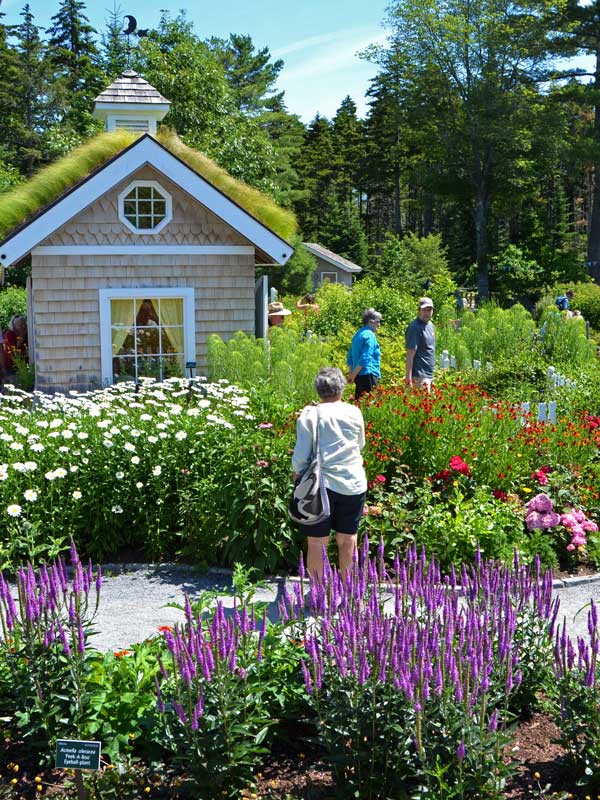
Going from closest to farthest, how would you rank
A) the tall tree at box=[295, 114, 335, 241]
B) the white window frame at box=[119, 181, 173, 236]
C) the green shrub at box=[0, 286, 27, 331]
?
1. the white window frame at box=[119, 181, 173, 236]
2. the green shrub at box=[0, 286, 27, 331]
3. the tall tree at box=[295, 114, 335, 241]

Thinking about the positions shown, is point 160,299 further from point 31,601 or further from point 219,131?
point 219,131

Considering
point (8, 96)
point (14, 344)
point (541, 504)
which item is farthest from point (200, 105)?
point (541, 504)

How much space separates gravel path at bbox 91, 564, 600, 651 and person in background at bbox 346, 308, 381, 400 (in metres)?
4.01

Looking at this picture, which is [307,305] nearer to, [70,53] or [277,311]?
[277,311]

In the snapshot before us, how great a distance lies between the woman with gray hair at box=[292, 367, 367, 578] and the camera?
5.44m

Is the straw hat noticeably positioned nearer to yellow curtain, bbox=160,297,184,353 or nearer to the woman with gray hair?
yellow curtain, bbox=160,297,184,353

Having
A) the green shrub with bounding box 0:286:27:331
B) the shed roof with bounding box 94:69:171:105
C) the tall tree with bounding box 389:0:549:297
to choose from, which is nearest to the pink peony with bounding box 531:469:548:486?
the shed roof with bounding box 94:69:171:105

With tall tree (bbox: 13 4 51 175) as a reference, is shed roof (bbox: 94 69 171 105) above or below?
below

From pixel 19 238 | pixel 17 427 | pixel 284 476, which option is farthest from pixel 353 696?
pixel 19 238

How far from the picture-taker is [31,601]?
3.65 meters

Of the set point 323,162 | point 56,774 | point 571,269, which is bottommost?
point 56,774

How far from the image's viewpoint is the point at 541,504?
6.81 meters

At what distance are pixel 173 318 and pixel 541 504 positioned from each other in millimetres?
7661

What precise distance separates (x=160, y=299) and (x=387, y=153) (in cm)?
5117
